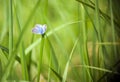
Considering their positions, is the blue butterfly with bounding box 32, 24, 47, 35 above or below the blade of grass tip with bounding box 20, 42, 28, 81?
above

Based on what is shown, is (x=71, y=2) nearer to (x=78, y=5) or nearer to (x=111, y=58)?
(x=78, y=5)

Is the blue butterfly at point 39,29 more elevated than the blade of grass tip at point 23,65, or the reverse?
the blue butterfly at point 39,29

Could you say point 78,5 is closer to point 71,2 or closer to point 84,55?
point 71,2

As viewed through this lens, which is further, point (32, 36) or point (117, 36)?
point (117, 36)

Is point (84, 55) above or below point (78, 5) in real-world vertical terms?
below

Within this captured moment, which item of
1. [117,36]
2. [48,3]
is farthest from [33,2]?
[117,36]

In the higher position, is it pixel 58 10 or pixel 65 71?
pixel 58 10

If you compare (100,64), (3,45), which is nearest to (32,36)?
(3,45)
